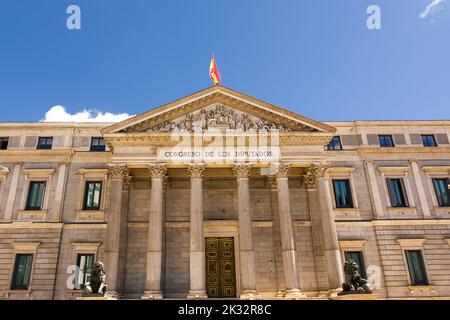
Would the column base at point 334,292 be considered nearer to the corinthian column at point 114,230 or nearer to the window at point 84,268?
the corinthian column at point 114,230

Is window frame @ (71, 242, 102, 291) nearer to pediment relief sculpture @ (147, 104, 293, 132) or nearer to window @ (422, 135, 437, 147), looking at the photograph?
pediment relief sculpture @ (147, 104, 293, 132)

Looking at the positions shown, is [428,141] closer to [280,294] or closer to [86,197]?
[280,294]

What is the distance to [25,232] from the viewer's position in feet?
93.0

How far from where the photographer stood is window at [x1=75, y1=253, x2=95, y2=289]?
2723 cm

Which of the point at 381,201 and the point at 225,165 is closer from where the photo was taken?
the point at 225,165

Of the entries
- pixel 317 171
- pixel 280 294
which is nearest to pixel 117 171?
pixel 280 294

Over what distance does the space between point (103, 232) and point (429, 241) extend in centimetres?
2552

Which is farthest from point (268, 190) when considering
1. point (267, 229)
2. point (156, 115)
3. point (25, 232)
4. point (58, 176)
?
point (25, 232)

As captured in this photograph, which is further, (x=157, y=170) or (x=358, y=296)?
(x=157, y=170)

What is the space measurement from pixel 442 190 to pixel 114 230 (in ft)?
86.8

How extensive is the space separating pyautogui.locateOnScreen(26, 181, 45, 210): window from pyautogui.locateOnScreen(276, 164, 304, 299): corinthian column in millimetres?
18892

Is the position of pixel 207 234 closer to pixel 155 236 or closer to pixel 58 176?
pixel 155 236

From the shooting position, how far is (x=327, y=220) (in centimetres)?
2520

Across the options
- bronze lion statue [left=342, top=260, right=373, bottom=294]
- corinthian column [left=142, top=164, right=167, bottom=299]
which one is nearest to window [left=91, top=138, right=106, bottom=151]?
corinthian column [left=142, top=164, right=167, bottom=299]
